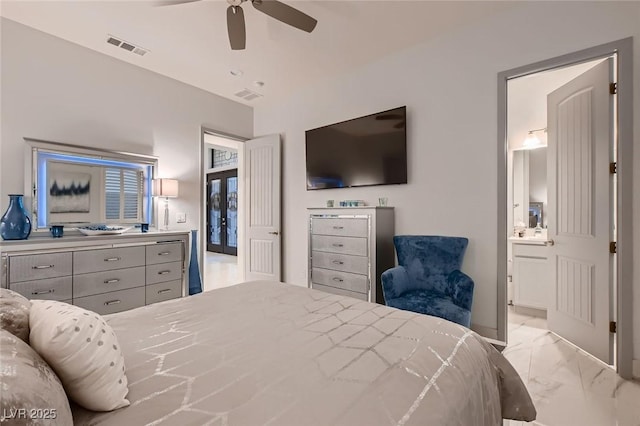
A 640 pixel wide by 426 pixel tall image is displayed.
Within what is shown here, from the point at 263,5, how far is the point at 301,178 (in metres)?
2.39

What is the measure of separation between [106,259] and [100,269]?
0.33ft

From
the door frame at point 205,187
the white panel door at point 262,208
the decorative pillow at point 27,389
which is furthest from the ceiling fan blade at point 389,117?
the decorative pillow at point 27,389

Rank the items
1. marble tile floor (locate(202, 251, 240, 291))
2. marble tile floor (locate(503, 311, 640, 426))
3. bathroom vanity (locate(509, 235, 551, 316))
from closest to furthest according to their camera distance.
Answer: marble tile floor (locate(503, 311, 640, 426)), bathroom vanity (locate(509, 235, 551, 316)), marble tile floor (locate(202, 251, 240, 291))

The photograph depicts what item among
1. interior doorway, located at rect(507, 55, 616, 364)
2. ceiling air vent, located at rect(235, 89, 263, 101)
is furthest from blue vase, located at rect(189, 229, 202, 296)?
interior doorway, located at rect(507, 55, 616, 364)

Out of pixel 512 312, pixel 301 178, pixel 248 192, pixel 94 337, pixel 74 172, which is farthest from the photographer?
pixel 248 192

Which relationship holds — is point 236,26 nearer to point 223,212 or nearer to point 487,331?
point 487,331

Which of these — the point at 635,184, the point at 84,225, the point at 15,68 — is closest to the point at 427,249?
the point at 635,184

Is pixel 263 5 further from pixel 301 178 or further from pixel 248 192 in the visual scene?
pixel 248 192

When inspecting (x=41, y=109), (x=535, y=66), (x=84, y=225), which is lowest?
(x=84, y=225)

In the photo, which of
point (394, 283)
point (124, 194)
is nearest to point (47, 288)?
point (124, 194)

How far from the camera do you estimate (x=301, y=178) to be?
4.25m

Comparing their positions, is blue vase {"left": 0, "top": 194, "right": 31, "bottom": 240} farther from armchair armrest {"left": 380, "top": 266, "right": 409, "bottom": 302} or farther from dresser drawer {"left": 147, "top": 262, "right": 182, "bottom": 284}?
armchair armrest {"left": 380, "top": 266, "right": 409, "bottom": 302}

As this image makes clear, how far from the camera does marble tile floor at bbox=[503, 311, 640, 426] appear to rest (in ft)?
5.54

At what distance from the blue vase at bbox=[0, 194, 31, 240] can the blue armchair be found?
3.13 metres
